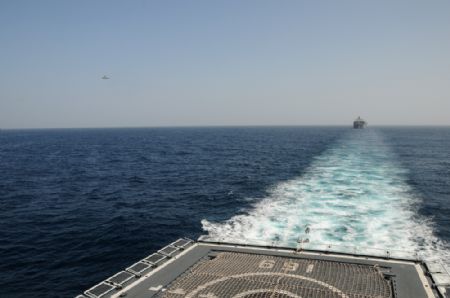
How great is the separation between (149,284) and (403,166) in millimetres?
91272

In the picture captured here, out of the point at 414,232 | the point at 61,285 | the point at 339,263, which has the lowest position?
the point at 61,285

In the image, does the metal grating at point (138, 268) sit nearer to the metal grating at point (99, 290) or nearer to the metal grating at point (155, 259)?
the metal grating at point (155, 259)

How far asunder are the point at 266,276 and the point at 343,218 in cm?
2879

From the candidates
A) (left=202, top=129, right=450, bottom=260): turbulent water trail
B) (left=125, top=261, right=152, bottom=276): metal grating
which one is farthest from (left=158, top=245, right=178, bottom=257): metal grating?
(left=202, top=129, right=450, bottom=260): turbulent water trail

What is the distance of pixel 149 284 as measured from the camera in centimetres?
2556

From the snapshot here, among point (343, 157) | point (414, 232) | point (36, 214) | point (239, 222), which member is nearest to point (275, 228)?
point (239, 222)

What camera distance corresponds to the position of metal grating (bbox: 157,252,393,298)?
23.4 metres

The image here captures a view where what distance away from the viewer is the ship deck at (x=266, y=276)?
77.6ft

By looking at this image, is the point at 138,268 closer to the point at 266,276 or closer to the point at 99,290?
the point at 99,290

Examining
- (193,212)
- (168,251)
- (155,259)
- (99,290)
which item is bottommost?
(193,212)

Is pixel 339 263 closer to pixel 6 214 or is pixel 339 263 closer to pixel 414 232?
pixel 414 232

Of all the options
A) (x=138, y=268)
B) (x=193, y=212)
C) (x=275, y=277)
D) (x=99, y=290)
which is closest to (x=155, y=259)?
(x=138, y=268)

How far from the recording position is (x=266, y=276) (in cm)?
2586

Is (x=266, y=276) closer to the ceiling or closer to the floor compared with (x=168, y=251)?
closer to the ceiling
